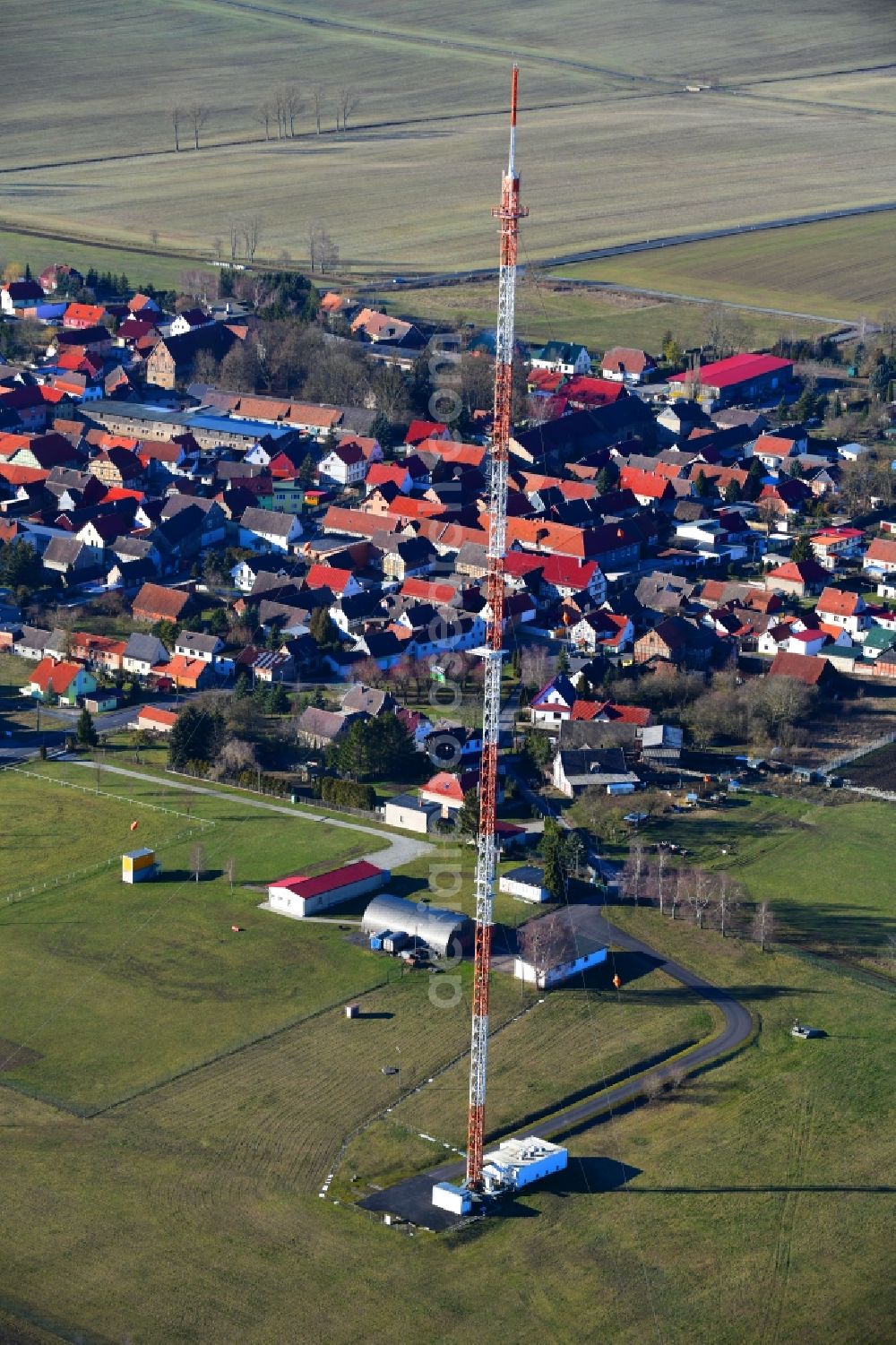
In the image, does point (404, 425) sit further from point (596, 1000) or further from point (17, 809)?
point (596, 1000)

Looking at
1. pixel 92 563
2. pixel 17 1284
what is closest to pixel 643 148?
pixel 92 563

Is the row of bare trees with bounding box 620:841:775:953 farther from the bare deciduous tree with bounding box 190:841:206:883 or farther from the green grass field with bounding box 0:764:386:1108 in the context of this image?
the bare deciduous tree with bounding box 190:841:206:883

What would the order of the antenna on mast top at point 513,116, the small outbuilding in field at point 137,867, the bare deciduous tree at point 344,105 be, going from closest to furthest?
the antenna on mast top at point 513,116
the small outbuilding in field at point 137,867
the bare deciduous tree at point 344,105

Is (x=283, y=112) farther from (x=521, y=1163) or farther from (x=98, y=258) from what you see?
(x=521, y=1163)

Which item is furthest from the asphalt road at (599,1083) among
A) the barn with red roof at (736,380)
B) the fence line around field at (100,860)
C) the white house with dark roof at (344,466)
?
the barn with red roof at (736,380)

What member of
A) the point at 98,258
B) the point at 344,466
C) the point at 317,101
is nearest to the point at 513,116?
the point at 344,466

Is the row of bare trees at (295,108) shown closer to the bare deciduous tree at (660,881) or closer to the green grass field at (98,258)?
the green grass field at (98,258)

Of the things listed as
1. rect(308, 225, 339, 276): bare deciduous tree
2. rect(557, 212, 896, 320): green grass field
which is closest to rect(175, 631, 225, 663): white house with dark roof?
→ rect(557, 212, 896, 320): green grass field
